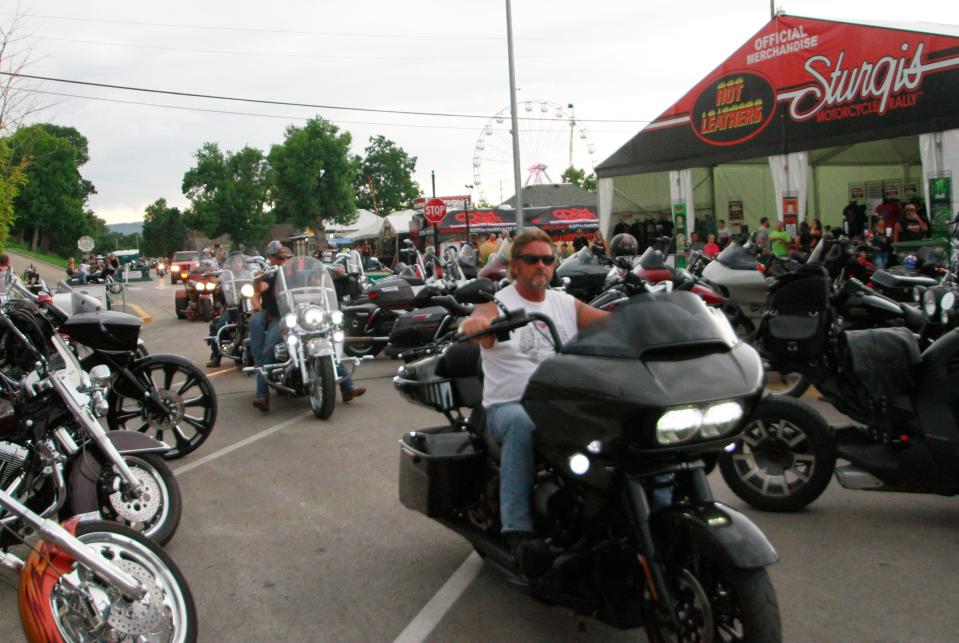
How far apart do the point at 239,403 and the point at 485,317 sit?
675 centimetres

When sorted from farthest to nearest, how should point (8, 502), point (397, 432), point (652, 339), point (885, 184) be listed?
point (885, 184), point (397, 432), point (8, 502), point (652, 339)

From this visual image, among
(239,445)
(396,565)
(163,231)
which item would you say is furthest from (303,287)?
(163,231)

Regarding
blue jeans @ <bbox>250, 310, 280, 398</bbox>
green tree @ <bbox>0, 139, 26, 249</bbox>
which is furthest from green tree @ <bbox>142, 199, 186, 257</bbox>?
blue jeans @ <bbox>250, 310, 280, 398</bbox>

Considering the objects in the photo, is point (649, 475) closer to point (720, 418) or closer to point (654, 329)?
point (720, 418)

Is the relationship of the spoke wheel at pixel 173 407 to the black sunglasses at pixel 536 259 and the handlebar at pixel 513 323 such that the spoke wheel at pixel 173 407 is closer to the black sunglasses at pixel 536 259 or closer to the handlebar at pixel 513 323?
the black sunglasses at pixel 536 259

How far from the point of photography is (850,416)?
16.0 ft

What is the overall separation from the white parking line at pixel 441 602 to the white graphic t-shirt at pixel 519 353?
963 mm

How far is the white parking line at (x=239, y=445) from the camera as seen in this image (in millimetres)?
6847

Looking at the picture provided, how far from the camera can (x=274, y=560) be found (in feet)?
15.4

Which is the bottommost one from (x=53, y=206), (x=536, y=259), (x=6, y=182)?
(x=536, y=259)

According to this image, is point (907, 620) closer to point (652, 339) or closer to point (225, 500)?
point (652, 339)

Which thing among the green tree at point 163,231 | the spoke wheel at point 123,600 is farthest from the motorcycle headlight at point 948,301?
the green tree at point 163,231

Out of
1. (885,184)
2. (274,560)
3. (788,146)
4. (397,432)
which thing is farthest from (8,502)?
(885,184)

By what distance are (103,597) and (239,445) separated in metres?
4.76
